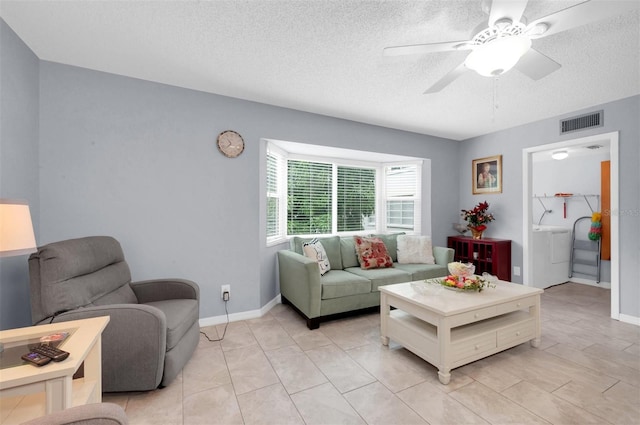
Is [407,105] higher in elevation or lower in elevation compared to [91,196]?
higher

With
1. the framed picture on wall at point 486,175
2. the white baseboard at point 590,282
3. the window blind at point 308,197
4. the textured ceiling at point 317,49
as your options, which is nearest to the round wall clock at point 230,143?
the textured ceiling at point 317,49

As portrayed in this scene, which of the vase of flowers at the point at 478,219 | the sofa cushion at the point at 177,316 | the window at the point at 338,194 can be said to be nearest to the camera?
the sofa cushion at the point at 177,316

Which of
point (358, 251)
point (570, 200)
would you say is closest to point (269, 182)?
point (358, 251)

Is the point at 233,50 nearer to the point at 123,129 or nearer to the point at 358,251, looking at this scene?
the point at 123,129

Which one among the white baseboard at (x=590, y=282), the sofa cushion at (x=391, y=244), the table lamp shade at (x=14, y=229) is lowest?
the white baseboard at (x=590, y=282)

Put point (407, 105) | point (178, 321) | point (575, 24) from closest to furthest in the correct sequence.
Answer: point (575, 24) < point (178, 321) < point (407, 105)

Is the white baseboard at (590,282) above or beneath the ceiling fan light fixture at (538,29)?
beneath

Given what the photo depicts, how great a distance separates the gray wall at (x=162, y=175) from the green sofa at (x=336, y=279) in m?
0.40

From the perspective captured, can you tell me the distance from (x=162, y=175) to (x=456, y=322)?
2.89m

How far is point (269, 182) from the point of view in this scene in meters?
3.65

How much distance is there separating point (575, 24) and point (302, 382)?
2.69m

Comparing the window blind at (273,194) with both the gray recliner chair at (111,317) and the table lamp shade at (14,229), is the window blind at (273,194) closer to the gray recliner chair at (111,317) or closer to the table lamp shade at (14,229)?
the gray recliner chair at (111,317)

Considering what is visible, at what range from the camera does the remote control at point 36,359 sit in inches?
43.0

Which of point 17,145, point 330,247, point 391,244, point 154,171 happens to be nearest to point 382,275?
point 330,247
